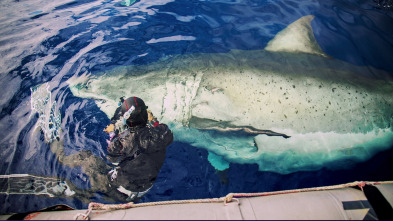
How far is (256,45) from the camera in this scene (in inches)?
158

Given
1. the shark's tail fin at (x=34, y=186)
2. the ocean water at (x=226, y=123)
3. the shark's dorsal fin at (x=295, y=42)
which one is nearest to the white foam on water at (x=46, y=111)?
the ocean water at (x=226, y=123)

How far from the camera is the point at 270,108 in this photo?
2.46 m

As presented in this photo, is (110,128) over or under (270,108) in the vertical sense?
under

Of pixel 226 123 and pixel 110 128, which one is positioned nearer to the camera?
pixel 110 128

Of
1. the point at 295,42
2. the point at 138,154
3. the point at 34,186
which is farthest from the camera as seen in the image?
the point at 295,42

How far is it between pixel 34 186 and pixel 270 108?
9.49 ft

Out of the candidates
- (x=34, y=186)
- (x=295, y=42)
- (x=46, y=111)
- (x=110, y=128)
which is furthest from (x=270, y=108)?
(x=46, y=111)

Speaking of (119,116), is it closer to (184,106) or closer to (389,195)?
(184,106)

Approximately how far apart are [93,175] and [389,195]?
2864 mm

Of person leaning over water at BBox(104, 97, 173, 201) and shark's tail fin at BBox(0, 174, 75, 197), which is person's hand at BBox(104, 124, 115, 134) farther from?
shark's tail fin at BBox(0, 174, 75, 197)

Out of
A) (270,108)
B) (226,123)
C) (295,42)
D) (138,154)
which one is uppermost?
(295,42)

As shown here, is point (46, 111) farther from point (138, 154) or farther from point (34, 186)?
point (138, 154)

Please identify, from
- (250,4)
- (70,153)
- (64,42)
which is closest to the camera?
(70,153)

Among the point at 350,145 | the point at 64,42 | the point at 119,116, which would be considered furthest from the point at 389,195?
the point at 64,42
